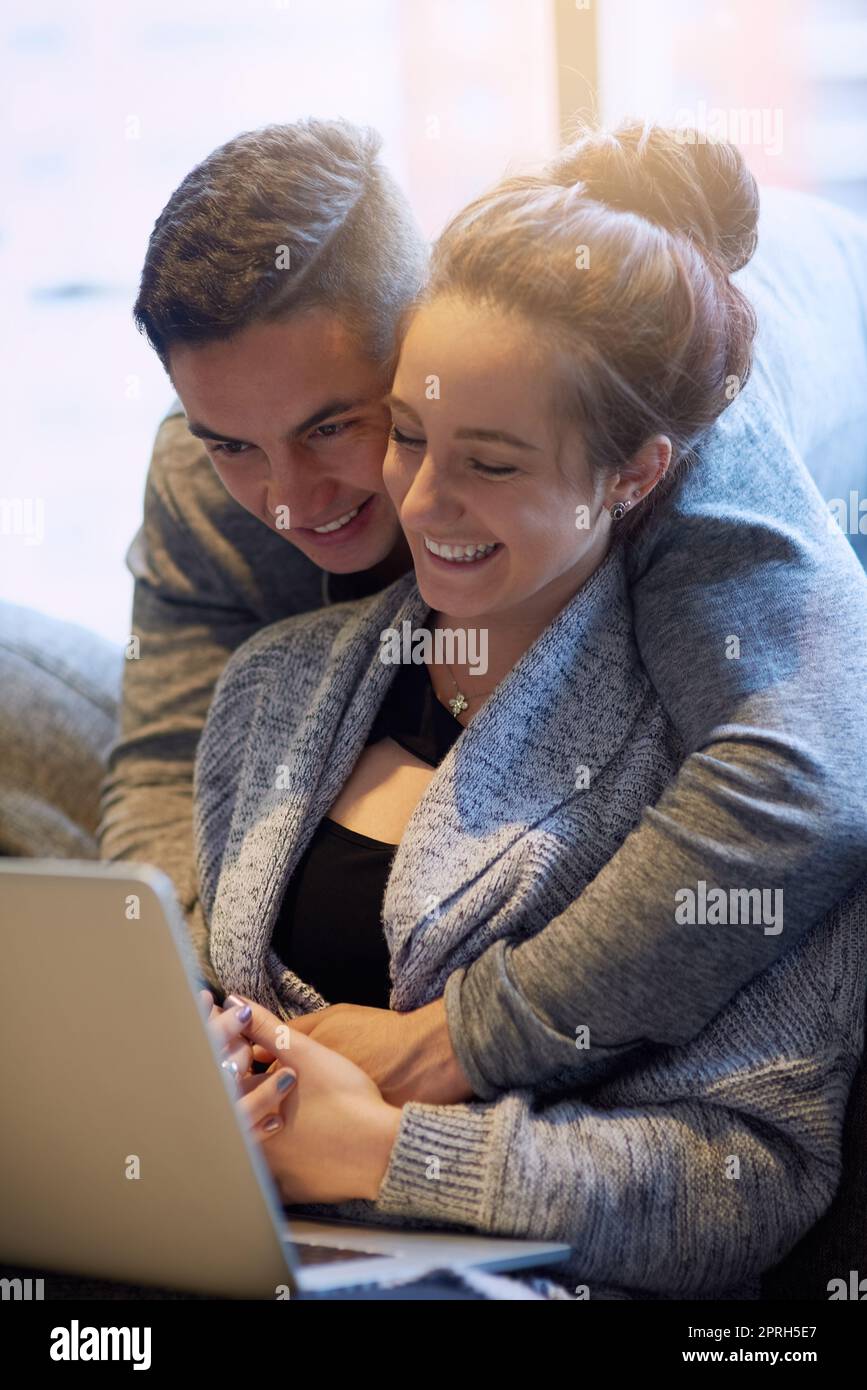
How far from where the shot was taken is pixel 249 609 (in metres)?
1.50

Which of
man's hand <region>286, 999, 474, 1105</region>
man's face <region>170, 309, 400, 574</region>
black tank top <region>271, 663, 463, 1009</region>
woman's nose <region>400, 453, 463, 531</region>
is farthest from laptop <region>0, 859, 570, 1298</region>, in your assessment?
man's face <region>170, 309, 400, 574</region>

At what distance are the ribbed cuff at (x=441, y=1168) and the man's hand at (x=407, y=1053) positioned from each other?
40 mm

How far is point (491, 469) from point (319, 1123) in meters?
0.49

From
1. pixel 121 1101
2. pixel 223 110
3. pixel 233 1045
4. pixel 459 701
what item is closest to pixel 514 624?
pixel 459 701

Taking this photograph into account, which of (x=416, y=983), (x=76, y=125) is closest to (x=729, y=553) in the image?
(x=416, y=983)

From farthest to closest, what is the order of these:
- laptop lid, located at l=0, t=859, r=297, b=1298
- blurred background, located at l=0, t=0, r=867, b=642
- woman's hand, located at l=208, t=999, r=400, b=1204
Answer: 1. blurred background, located at l=0, t=0, r=867, b=642
2. woman's hand, located at l=208, t=999, r=400, b=1204
3. laptop lid, located at l=0, t=859, r=297, b=1298

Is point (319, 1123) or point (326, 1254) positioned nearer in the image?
point (326, 1254)

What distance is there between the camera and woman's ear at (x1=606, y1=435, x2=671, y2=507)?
1.03 metres

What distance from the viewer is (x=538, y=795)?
3.51 feet

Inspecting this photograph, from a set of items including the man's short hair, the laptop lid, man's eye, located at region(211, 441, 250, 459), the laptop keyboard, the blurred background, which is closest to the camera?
the laptop lid

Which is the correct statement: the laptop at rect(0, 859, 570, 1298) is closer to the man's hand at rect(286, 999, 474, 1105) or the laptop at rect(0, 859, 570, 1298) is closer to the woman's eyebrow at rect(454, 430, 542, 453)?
the man's hand at rect(286, 999, 474, 1105)

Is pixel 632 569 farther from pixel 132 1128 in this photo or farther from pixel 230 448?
pixel 132 1128

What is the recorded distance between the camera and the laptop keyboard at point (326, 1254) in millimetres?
860

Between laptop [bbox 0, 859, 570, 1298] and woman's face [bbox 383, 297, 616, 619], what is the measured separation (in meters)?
0.41
